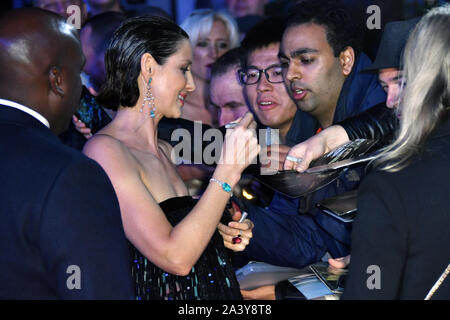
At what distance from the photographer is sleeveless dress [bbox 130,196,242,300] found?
1873 millimetres

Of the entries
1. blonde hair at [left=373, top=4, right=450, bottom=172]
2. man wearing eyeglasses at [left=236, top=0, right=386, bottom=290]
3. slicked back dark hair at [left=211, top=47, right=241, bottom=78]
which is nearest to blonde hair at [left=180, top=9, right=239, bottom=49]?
slicked back dark hair at [left=211, top=47, right=241, bottom=78]

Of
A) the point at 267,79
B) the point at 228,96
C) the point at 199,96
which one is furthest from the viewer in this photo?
the point at 199,96

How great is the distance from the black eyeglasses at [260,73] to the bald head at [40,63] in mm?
1690

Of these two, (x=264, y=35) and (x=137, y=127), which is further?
(x=264, y=35)

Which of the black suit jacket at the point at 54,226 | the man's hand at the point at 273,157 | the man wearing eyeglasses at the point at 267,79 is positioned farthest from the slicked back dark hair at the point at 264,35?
the black suit jacket at the point at 54,226

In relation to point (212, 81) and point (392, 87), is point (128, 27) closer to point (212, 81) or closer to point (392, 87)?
point (392, 87)

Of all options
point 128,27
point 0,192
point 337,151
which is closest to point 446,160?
point 337,151

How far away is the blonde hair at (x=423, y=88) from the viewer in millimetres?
1316

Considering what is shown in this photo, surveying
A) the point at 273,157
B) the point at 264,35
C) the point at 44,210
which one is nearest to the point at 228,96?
the point at 264,35

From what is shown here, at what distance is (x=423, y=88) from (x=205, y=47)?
262cm

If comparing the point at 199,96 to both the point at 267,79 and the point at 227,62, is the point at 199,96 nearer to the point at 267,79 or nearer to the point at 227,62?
the point at 227,62

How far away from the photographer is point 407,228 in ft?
4.23

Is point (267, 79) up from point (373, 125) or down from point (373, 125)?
up
